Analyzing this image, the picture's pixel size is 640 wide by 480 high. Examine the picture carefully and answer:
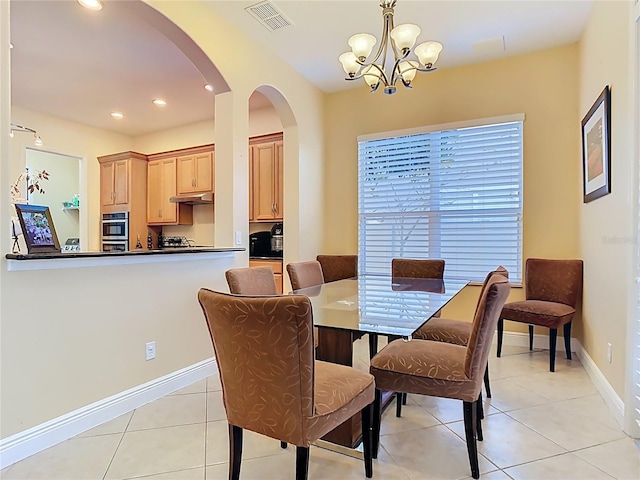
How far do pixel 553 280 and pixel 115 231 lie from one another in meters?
5.85

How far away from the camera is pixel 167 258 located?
258 centimetres

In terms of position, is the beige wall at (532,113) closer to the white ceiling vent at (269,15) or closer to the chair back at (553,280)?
the chair back at (553,280)

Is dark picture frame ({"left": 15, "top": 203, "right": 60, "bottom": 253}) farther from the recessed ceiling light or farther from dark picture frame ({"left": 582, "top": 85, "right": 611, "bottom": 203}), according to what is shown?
dark picture frame ({"left": 582, "top": 85, "right": 611, "bottom": 203})

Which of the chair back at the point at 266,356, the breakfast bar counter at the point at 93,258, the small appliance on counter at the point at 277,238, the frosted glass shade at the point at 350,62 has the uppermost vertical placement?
the frosted glass shade at the point at 350,62

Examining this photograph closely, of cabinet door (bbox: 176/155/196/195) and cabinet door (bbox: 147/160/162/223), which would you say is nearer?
cabinet door (bbox: 176/155/196/195)

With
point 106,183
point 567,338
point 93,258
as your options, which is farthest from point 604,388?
point 106,183

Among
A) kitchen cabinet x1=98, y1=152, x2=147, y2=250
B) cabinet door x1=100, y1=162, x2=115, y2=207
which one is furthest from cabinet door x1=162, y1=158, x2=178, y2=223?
cabinet door x1=100, y1=162, x2=115, y2=207

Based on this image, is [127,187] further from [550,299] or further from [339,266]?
[550,299]

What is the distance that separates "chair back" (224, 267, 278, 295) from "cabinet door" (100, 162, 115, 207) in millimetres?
4370

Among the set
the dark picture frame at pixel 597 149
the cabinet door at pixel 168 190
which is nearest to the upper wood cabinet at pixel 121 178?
the cabinet door at pixel 168 190

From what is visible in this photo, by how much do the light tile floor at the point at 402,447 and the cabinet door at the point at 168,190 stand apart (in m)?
3.51

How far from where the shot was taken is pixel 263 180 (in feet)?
15.5

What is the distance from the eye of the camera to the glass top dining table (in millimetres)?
1701

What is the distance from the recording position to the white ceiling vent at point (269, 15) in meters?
2.86
